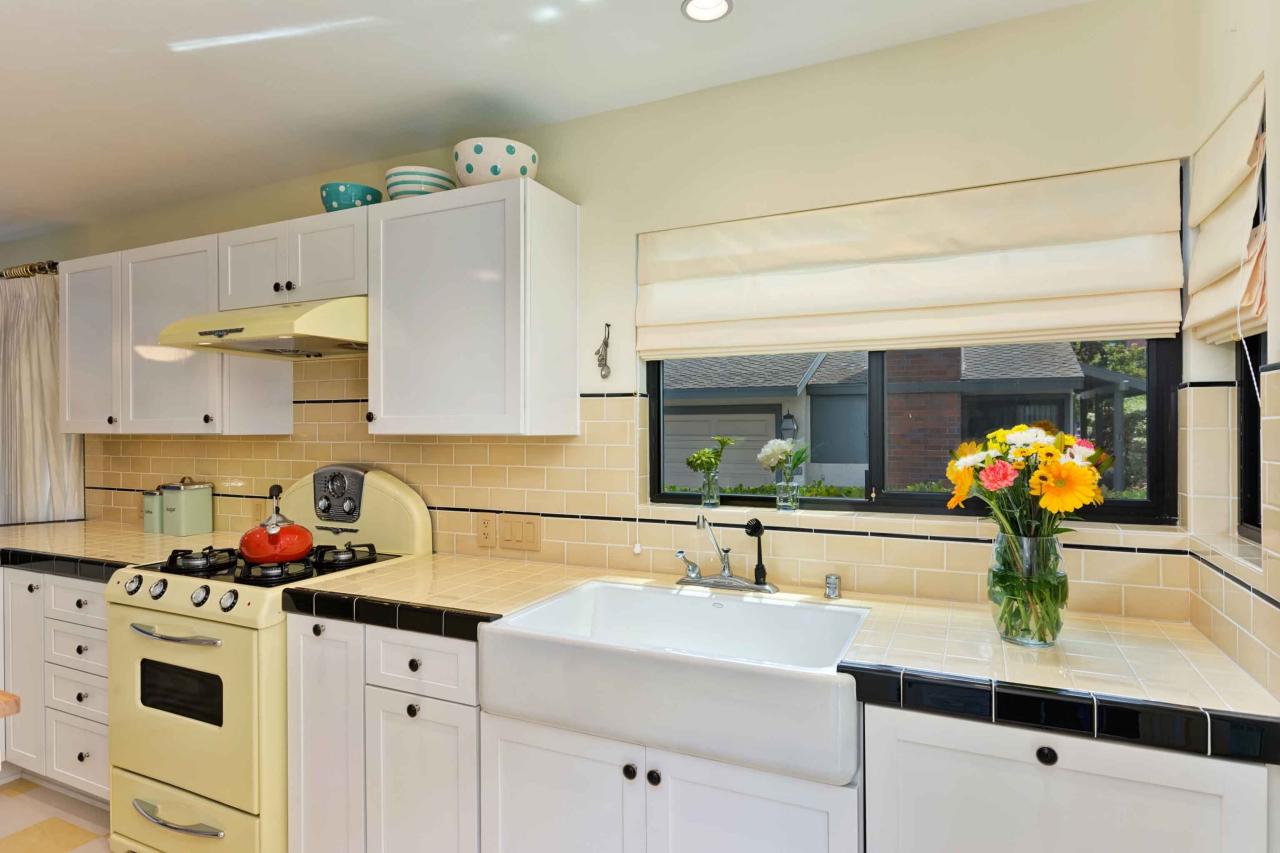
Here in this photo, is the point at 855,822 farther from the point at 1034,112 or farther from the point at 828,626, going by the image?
the point at 1034,112

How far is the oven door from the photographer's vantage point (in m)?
2.02

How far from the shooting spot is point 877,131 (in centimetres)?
200

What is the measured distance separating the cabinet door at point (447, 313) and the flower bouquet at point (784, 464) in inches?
30.8

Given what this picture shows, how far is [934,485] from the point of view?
2.06 m

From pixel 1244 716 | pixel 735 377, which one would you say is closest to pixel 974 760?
pixel 1244 716

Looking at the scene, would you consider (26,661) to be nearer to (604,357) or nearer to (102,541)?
(102,541)

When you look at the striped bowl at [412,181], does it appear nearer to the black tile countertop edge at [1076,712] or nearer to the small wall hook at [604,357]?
the small wall hook at [604,357]

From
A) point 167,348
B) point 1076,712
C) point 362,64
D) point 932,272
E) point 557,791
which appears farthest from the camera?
point 167,348

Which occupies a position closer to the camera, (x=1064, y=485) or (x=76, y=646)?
(x=1064, y=485)

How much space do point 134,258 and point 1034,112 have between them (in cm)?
345

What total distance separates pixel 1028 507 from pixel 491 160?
6.12 feet

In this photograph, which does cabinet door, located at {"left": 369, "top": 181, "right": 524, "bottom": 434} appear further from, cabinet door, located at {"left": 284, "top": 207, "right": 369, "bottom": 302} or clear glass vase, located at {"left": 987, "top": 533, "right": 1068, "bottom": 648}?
clear glass vase, located at {"left": 987, "top": 533, "right": 1068, "bottom": 648}

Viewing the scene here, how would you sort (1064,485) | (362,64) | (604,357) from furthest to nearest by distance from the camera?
(604,357) → (362,64) → (1064,485)

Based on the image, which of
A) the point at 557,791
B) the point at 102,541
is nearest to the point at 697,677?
the point at 557,791
